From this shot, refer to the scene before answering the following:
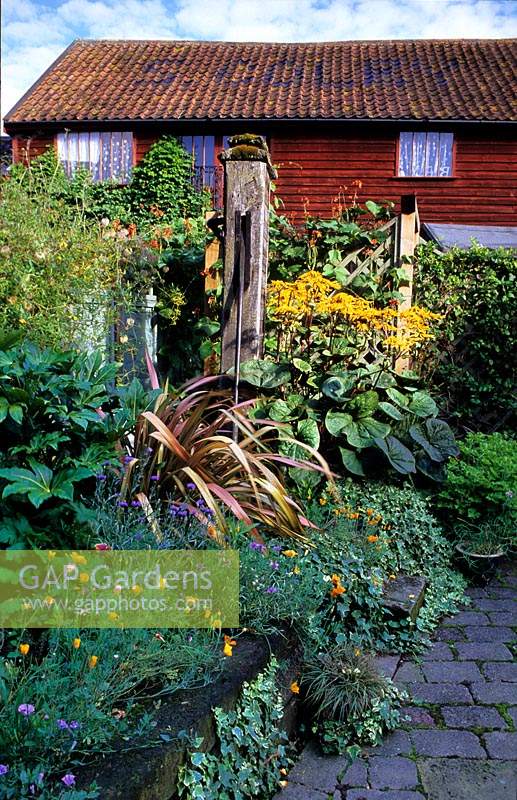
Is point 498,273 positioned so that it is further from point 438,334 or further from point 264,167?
point 264,167

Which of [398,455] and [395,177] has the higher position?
[395,177]

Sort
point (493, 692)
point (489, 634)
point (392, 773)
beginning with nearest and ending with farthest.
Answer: point (392, 773) → point (493, 692) → point (489, 634)

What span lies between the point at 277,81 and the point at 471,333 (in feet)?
39.9

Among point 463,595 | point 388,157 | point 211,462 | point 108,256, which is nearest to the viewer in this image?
point 211,462

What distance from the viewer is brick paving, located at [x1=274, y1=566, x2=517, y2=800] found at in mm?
2258

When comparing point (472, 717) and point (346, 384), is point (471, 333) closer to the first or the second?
point (346, 384)

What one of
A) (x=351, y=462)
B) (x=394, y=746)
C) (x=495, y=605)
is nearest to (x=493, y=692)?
(x=394, y=746)

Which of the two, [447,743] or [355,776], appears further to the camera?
[447,743]

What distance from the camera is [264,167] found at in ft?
14.5

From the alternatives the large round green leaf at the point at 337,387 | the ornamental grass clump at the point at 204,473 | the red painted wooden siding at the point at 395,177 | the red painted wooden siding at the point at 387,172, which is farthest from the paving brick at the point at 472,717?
the red painted wooden siding at the point at 395,177

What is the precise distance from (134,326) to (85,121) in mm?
11333

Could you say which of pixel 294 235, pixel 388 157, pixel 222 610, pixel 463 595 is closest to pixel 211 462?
pixel 222 610

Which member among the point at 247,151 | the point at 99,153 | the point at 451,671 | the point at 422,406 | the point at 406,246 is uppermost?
the point at 99,153

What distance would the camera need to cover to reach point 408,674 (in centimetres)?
303
